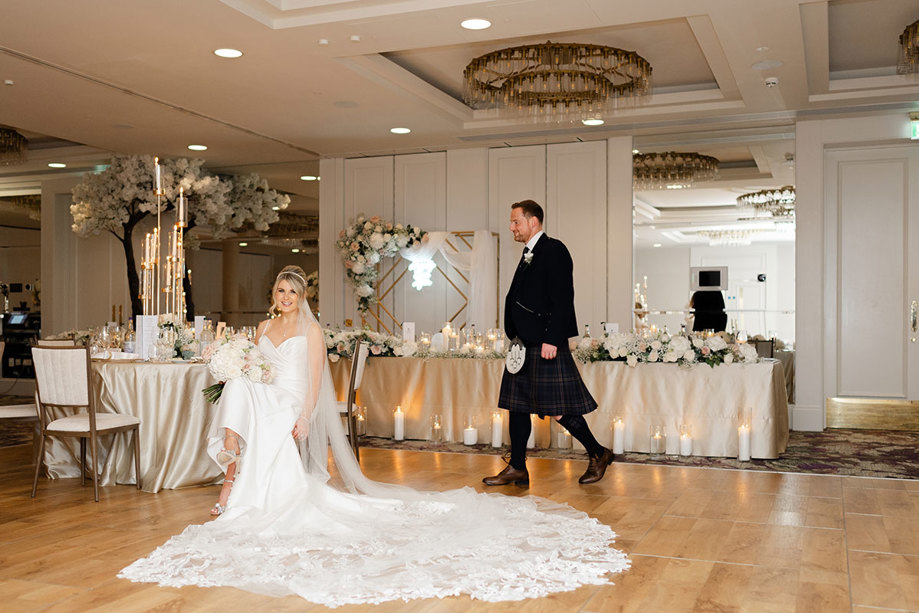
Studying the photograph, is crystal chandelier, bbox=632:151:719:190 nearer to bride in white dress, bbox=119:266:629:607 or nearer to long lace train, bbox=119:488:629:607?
bride in white dress, bbox=119:266:629:607

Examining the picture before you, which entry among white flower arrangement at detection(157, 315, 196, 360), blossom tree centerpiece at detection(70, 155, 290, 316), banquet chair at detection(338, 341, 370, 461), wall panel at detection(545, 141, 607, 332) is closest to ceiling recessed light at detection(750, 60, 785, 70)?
wall panel at detection(545, 141, 607, 332)

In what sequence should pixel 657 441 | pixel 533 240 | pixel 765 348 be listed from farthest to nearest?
pixel 765 348 → pixel 657 441 → pixel 533 240

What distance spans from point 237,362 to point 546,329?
1.95 metres

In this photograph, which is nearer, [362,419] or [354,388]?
[354,388]

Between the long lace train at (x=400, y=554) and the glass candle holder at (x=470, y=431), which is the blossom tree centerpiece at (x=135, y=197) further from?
the long lace train at (x=400, y=554)

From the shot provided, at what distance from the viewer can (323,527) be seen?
14.3 ft

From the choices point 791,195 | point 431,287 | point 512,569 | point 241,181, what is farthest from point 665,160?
point 512,569

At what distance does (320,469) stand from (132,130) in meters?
6.33

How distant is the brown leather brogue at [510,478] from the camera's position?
572cm

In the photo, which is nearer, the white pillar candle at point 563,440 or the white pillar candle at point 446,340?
the white pillar candle at point 563,440

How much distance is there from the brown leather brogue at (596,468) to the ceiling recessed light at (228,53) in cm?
421

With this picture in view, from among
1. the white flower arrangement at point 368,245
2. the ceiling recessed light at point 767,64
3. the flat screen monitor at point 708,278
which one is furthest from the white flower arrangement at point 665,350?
the flat screen monitor at point 708,278

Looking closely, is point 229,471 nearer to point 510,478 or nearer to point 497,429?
point 510,478

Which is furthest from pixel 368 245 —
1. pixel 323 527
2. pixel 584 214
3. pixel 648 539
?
pixel 648 539
